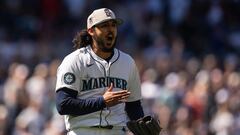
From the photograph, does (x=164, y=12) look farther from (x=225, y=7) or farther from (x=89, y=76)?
(x=89, y=76)

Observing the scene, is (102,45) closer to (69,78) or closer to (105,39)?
(105,39)

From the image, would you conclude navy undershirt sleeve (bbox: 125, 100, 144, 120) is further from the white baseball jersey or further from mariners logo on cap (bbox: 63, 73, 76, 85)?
mariners logo on cap (bbox: 63, 73, 76, 85)

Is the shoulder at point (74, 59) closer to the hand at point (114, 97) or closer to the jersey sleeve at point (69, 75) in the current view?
the jersey sleeve at point (69, 75)

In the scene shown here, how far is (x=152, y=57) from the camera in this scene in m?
21.2

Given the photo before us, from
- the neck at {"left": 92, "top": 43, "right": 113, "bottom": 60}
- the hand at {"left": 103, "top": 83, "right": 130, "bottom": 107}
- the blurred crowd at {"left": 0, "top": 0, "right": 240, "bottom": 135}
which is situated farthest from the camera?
the blurred crowd at {"left": 0, "top": 0, "right": 240, "bottom": 135}

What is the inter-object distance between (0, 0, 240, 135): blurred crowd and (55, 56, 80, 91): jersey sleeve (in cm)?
561

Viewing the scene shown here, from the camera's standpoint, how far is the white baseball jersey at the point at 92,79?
9.74 metres

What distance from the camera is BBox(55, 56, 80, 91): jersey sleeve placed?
31.8 ft

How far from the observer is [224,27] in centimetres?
2233

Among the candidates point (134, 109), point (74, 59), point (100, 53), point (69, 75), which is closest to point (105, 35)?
point (100, 53)

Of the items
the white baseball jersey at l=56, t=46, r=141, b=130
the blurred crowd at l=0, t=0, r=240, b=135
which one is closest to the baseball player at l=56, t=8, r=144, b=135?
the white baseball jersey at l=56, t=46, r=141, b=130

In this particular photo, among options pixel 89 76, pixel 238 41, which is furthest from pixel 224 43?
pixel 89 76

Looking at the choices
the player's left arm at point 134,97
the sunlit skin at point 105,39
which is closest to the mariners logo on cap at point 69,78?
the sunlit skin at point 105,39

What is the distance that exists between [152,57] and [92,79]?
11.4 m
